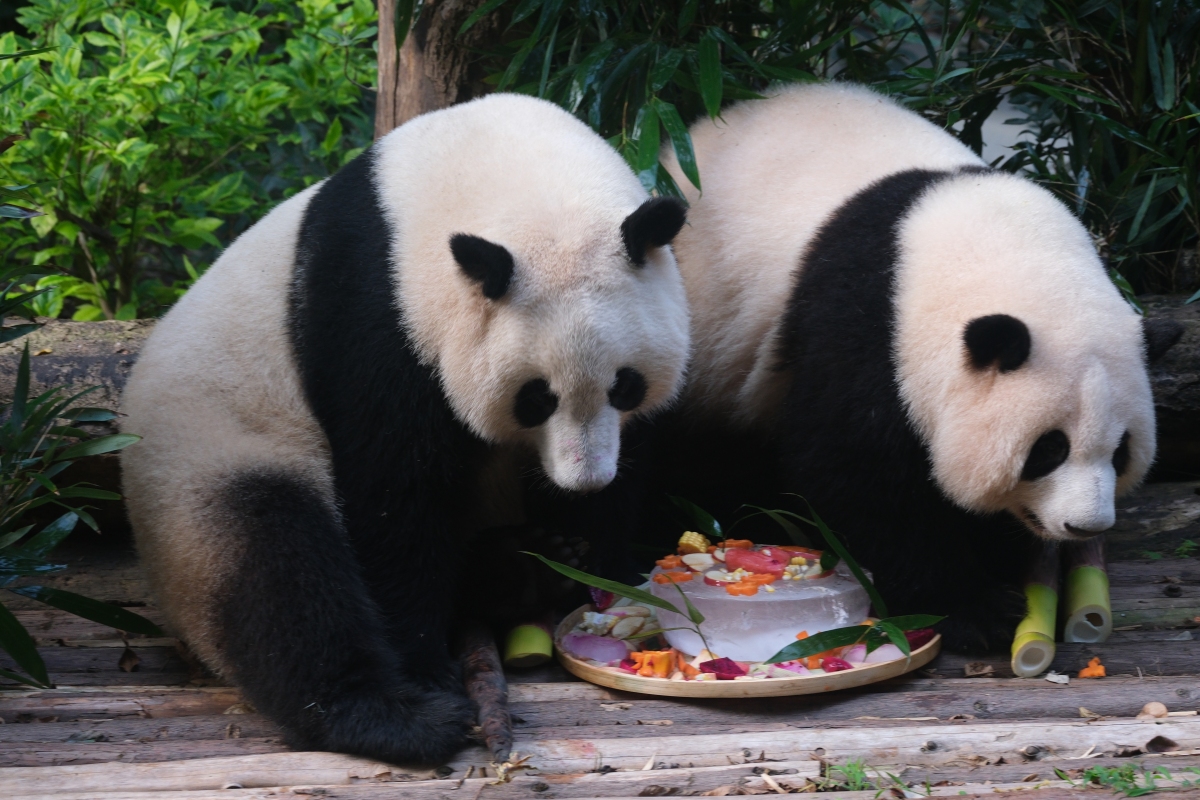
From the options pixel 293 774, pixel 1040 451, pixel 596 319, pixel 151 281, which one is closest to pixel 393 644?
pixel 293 774

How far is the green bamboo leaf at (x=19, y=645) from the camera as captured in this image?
2.79m

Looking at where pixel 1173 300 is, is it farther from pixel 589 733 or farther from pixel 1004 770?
pixel 589 733

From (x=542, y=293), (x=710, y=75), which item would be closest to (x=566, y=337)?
(x=542, y=293)

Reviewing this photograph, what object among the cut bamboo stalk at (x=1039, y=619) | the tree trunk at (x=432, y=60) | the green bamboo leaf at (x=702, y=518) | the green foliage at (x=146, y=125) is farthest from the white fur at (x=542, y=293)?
the green foliage at (x=146, y=125)

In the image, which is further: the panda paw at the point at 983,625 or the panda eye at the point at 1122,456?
the panda paw at the point at 983,625

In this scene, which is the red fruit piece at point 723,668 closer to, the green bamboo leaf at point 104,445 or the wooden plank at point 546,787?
the wooden plank at point 546,787

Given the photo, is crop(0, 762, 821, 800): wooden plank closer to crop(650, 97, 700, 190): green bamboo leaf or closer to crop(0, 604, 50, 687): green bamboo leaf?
crop(0, 604, 50, 687): green bamboo leaf

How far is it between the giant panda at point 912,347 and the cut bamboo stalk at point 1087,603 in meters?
0.15

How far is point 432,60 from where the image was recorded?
4188mm

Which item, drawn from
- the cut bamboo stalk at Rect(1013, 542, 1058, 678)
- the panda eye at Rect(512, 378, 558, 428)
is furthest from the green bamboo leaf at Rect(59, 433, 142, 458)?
the cut bamboo stalk at Rect(1013, 542, 1058, 678)

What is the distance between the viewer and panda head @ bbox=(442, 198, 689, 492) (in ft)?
8.66

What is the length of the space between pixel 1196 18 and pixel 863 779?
3.40 m

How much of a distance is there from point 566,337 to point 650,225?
0.35m

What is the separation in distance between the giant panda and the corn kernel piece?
33cm
